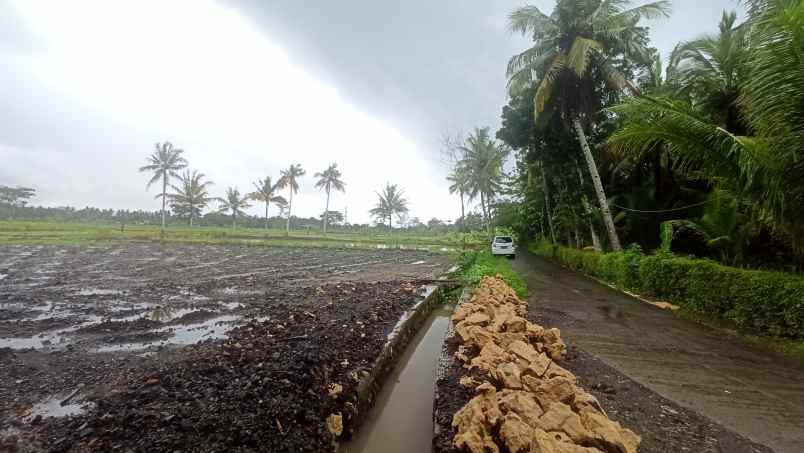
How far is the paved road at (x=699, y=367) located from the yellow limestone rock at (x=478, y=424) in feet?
6.26

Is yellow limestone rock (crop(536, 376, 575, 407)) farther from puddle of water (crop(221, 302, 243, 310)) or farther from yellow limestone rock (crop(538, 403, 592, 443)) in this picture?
puddle of water (crop(221, 302, 243, 310))

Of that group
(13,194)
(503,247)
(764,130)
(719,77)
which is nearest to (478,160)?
(503,247)

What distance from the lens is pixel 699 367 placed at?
12.2ft

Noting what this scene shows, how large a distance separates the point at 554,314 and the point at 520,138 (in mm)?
11165

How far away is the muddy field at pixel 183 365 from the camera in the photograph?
7.48 feet

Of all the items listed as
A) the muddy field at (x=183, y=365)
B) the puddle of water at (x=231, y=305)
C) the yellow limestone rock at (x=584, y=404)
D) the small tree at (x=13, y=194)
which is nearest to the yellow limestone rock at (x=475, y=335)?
the muddy field at (x=183, y=365)

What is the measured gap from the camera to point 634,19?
38.1ft

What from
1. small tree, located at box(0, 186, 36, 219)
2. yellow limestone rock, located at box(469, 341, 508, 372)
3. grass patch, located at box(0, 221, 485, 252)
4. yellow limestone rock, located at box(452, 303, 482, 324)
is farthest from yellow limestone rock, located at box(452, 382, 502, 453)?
small tree, located at box(0, 186, 36, 219)

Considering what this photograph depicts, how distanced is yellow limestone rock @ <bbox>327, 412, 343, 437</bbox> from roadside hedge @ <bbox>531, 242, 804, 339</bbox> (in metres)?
5.93

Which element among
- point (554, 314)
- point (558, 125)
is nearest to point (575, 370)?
point (554, 314)

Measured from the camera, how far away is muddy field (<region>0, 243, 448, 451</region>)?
228 centimetres

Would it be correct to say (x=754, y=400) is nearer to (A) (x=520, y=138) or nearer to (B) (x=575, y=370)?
(B) (x=575, y=370)

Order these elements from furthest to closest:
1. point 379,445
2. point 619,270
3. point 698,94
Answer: point 698,94 → point 619,270 → point 379,445

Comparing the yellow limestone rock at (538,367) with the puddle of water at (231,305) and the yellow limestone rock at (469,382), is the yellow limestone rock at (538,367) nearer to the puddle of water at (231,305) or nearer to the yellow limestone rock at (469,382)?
the yellow limestone rock at (469,382)
